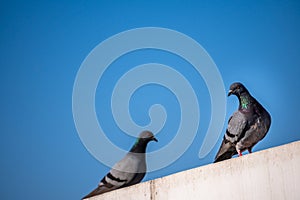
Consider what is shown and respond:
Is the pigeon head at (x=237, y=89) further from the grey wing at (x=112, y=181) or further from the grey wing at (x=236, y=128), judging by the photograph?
the grey wing at (x=112, y=181)

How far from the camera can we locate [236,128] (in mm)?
1566

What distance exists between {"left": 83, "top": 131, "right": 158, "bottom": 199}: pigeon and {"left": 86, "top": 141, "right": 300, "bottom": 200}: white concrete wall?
757 millimetres

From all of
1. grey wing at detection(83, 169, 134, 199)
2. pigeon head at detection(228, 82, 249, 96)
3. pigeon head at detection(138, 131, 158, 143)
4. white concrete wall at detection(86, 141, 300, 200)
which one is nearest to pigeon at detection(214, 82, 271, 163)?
pigeon head at detection(228, 82, 249, 96)

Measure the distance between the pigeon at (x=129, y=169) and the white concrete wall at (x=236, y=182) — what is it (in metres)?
0.76

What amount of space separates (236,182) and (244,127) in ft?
3.05

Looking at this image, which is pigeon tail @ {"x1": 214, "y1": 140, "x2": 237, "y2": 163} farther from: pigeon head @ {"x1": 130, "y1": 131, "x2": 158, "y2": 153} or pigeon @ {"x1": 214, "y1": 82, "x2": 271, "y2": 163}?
pigeon head @ {"x1": 130, "y1": 131, "x2": 158, "y2": 153}

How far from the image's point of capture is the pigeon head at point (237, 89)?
5.36 ft

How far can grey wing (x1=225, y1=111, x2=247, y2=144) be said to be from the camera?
1.56 meters

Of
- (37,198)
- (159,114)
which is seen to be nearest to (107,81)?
(159,114)

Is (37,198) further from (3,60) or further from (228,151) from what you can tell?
(228,151)

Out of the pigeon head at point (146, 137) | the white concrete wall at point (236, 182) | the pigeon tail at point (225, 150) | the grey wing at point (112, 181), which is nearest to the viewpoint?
the white concrete wall at point (236, 182)

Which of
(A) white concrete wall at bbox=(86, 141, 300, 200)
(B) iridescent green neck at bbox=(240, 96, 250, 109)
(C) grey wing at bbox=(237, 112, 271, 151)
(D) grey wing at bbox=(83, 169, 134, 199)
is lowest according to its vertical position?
(A) white concrete wall at bbox=(86, 141, 300, 200)

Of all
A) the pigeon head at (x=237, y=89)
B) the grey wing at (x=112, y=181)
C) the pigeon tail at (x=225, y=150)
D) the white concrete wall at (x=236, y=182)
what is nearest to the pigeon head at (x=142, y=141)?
the grey wing at (x=112, y=181)

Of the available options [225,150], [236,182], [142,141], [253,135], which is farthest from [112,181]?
[236,182]
